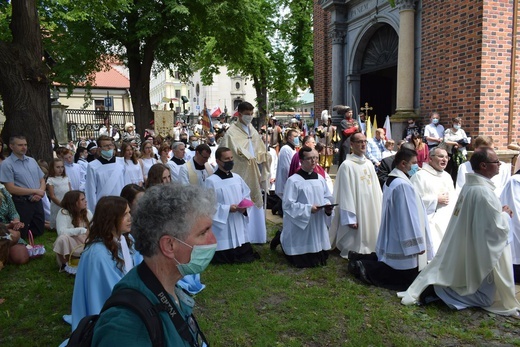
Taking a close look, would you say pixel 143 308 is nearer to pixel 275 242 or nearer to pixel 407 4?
pixel 275 242

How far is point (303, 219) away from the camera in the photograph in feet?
19.7

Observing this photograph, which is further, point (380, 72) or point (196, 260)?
point (380, 72)

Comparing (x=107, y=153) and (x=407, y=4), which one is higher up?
(x=407, y=4)

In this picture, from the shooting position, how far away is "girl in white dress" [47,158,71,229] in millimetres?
7785

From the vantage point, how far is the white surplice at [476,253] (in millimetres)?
4391

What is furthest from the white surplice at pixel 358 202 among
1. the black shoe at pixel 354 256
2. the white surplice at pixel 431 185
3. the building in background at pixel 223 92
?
the building in background at pixel 223 92

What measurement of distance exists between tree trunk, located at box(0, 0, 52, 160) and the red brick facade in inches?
375

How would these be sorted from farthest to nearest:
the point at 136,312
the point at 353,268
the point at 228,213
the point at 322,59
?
1. the point at 322,59
2. the point at 228,213
3. the point at 353,268
4. the point at 136,312

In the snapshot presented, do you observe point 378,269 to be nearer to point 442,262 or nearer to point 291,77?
point 442,262

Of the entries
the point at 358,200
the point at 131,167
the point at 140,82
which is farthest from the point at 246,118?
the point at 140,82

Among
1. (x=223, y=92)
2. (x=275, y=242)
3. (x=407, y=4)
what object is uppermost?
(x=223, y=92)

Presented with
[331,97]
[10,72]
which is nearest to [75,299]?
[10,72]

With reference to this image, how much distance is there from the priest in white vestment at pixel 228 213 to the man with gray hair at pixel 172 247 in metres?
4.10

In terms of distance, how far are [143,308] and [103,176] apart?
6189mm
